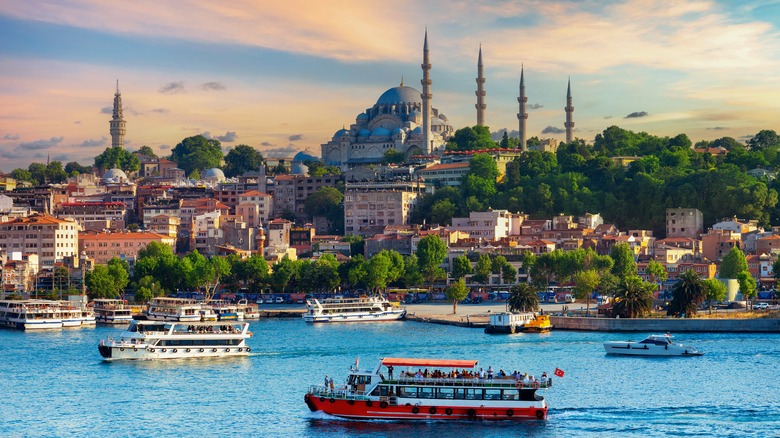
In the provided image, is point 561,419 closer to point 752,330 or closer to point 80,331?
point 752,330

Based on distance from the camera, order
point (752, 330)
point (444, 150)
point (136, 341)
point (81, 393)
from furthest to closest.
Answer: point (444, 150) → point (752, 330) → point (136, 341) → point (81, 393)

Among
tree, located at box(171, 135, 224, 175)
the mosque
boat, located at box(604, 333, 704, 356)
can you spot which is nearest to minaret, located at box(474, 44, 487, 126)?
the mosque

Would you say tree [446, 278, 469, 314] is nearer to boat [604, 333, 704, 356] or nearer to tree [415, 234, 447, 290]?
tree [415, 234, 447, 290]

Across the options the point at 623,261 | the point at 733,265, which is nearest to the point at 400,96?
the point at 623,261

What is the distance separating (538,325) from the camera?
47.3 m

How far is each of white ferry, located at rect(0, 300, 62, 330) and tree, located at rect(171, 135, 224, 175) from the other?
58.3m

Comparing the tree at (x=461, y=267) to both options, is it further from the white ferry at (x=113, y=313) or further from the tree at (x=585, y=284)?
the white ferry at (x=113, y=313)

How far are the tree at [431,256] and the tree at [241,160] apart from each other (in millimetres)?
41463

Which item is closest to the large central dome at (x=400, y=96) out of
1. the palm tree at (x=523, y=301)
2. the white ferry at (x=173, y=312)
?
the white ferry at (x=173, y=312)

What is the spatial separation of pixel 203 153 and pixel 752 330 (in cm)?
7196

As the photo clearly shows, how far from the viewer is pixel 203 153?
112 metres

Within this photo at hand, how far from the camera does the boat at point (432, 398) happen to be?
28.2 m

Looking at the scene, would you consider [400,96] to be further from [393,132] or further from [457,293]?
[457,293]

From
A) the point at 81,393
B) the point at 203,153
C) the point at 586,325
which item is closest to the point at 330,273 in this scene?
the point at 586,325
